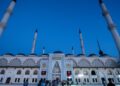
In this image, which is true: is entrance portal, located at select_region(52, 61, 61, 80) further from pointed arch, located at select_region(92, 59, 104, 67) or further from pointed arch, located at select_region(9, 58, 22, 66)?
pointed arch, located at select_region(92, 59, 104, 67)

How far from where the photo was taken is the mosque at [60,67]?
99.2 ft

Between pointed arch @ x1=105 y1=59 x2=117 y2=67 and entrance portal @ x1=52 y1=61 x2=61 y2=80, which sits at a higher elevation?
pointed arch @ x1=105 y1=59 x2=117 y2=67

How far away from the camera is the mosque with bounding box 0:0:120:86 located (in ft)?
99.2

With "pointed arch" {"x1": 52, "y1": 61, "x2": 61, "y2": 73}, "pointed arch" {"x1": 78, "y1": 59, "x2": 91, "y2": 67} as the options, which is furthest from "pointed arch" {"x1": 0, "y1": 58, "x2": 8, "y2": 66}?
"pointed arch" {"x1": 78, "y1": 59, "x2": 91, "y2": 67}

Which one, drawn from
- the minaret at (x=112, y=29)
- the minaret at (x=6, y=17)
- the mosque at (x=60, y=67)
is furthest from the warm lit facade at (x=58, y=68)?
the minaret at (x=6, y=17)

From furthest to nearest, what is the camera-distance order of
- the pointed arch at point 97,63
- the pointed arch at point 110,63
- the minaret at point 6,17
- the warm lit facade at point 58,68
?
the pointed arch at point 97,63
the pointed arch at point 110,63
the warm lit facade at point 58,68
the minaret at point 6,17

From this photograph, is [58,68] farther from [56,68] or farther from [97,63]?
[97,63]

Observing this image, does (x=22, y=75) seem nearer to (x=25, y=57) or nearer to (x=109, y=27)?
(x=25, y=57)

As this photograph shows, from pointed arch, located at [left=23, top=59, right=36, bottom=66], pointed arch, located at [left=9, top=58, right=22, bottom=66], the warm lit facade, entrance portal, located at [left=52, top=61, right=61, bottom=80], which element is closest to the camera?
entrance portal, located at [left=52, top=61, right=61, bottom=80]

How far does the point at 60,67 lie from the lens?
30.6 meters

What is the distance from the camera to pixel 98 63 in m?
35.2

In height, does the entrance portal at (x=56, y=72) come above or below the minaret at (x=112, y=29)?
below

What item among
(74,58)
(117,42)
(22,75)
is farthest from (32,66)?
(117,42)

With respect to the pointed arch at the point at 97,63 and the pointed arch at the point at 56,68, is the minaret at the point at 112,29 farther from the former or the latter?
the pointed arch at the point at 56,68
